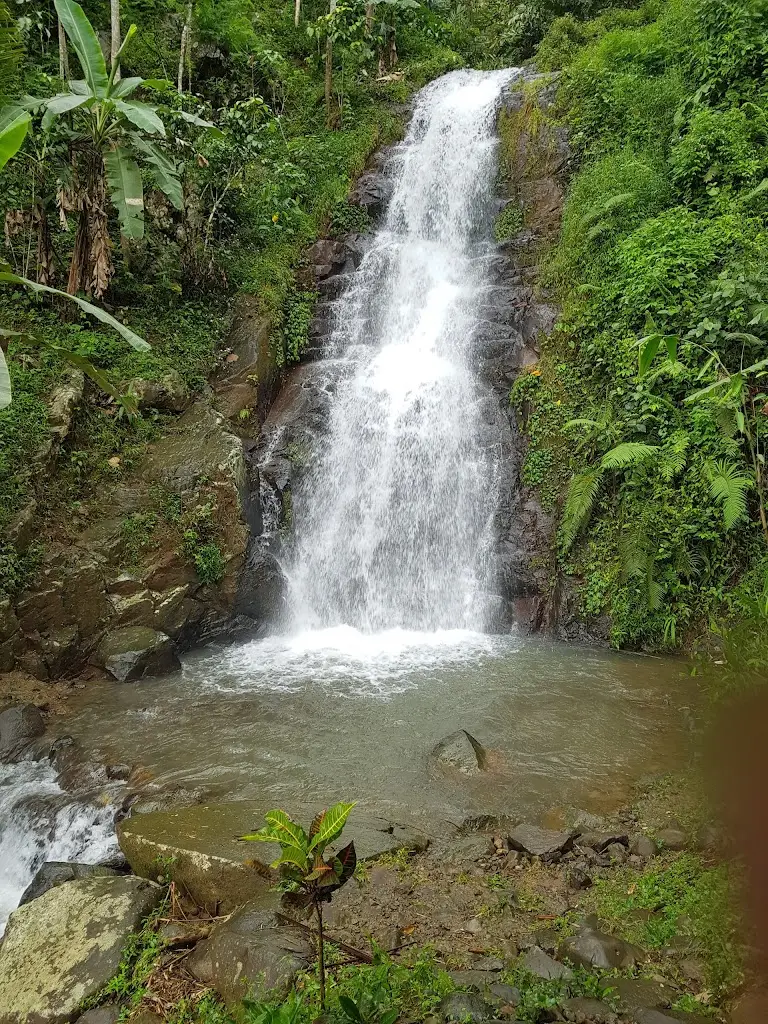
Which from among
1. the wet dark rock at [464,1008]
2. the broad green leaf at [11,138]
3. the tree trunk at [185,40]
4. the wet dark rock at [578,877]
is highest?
the tree trunk at [185,40]

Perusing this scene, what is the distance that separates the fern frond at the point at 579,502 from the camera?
28.6 ft

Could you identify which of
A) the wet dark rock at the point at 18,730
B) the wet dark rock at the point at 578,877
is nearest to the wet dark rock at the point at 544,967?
the wet dark rock at the point at 578,877

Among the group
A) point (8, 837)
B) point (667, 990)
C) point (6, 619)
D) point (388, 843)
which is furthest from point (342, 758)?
point (6, 619)

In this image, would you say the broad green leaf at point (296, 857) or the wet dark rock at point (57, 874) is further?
the wet dark rock at point (57, 874)

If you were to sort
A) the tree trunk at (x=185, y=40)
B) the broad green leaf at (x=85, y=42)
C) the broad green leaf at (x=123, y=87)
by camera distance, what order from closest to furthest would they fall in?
the broad green leaf at (x=85, y=42), the broad green leaf at (x=123, y=87), the tree trunk at (x=185, y=40)

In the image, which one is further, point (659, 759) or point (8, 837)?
point (659, 759)

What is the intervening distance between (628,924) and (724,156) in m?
10.6

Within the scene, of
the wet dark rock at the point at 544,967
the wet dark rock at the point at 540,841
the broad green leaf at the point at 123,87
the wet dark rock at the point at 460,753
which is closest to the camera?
the wet dark rock at the point at 544,967

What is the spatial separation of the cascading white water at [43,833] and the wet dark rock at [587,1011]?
11.7 ft

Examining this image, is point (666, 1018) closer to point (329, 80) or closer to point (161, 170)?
point (161, 170)

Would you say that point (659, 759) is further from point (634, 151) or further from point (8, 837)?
point (634, 151)

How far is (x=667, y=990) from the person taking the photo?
2891mm

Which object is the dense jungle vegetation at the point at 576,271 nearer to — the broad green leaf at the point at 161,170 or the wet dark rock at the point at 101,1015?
the broad green leaf at the point at 161,170

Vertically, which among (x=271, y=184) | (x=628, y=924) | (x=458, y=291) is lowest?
(x=628, y=924)
